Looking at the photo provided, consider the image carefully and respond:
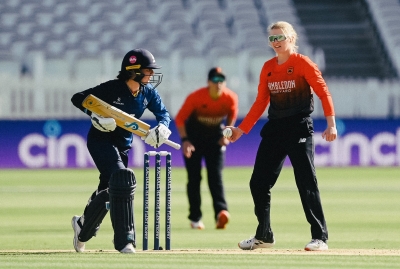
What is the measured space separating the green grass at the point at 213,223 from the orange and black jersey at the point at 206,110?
4.20 ft

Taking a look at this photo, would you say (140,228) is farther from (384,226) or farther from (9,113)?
(9,113)

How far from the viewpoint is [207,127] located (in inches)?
561

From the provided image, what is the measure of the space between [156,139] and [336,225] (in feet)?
15.1

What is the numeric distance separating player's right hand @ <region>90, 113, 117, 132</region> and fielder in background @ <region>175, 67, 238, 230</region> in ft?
14.0

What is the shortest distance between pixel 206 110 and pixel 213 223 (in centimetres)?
154

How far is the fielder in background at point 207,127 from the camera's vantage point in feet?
46.1

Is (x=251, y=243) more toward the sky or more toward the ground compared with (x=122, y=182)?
more toward the ground

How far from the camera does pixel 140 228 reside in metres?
13.5

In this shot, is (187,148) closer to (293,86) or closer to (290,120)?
(290,120)

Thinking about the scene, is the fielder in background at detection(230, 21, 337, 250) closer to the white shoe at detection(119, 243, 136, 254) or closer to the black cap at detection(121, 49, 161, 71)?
the black cap at detection(121, 49, 161, 71)

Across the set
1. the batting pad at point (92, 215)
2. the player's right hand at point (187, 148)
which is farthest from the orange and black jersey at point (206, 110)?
the batting pad at point (92, 215)

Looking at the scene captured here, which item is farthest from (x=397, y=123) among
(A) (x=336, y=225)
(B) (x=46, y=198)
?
(A) (x=336, y=225)

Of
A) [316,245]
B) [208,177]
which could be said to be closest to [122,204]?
[316,245]

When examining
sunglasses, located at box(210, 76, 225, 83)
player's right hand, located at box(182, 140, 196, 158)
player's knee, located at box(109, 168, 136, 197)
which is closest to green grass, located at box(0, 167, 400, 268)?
player's knee, located at box(109, 168, 136, 197)
